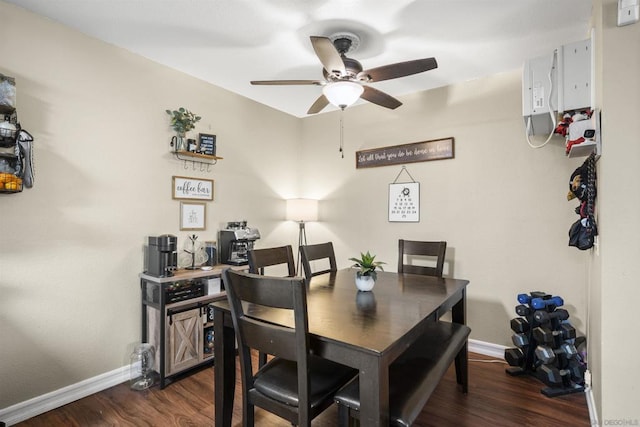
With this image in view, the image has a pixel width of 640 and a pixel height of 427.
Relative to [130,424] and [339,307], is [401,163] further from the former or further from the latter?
[130,424]

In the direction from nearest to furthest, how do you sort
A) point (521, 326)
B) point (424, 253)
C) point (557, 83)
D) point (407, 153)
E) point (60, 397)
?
point (557, 83), point (60, 397), point (521, 326), point (424, 253), point (407, 153)

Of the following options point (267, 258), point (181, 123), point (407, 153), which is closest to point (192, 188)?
point (181, 123)

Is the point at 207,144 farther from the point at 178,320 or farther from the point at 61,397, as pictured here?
the point at 61,397

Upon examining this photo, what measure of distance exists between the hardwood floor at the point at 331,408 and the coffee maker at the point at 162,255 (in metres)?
0.83

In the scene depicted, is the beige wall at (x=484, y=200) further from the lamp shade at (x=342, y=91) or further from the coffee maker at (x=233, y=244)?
the lamp shade at (x=342, y=91)

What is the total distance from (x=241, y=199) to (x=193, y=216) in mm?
611

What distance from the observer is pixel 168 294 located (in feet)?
7.97

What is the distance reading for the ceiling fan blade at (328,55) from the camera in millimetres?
1702

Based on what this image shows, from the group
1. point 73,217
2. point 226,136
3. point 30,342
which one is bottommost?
point 30,342

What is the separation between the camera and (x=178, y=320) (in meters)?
2.47

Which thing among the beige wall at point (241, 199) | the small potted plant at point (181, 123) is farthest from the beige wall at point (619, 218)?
the small potted plant at point (181, 123)

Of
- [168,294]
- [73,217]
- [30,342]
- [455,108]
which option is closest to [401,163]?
[455,108]

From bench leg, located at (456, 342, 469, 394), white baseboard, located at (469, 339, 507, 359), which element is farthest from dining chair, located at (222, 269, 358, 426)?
white baseboard, located at (469, 339, 507, 359)

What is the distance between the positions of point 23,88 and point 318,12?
192cm
